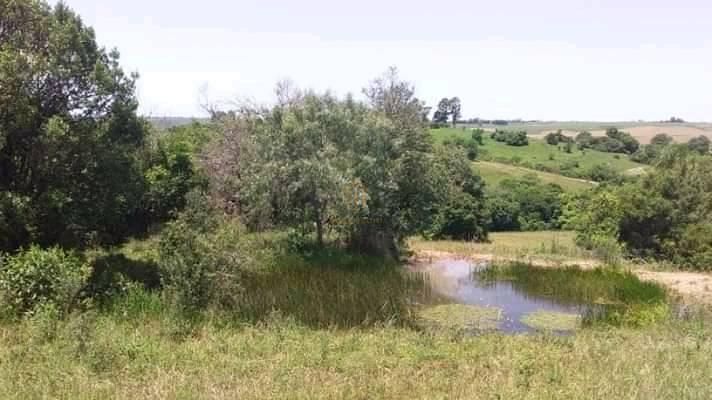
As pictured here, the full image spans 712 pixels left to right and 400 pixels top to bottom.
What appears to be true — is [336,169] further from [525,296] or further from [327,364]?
[327,364]

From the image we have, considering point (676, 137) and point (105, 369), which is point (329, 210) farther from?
point (676, 137)

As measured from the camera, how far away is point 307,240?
50.5ft

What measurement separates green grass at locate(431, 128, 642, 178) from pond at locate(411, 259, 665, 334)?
155ft

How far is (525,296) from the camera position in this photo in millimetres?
13188

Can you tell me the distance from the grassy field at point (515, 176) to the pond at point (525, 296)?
38.9 meters

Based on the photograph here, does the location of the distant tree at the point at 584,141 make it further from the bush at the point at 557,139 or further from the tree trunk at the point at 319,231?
the tree trunk at the point at 319,231

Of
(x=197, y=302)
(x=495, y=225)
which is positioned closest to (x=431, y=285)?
(x=197, y=302)

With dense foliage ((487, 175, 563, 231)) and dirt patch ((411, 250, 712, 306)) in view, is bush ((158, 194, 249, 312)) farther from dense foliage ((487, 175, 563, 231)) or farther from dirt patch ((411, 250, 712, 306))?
dense foliage ((487, 175, 563, 231))

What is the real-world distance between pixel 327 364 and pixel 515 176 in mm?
52133

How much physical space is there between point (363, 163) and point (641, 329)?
7.57 m

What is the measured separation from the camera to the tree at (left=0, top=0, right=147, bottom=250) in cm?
1026

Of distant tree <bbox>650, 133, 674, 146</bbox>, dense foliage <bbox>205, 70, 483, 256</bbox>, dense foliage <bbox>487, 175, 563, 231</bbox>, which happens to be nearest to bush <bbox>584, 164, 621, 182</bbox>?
dense foliage <bbox>487, 175, 563, 231</bbox>

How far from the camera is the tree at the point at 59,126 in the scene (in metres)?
10.3

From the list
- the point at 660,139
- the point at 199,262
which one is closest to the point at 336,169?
the point at 199,262
